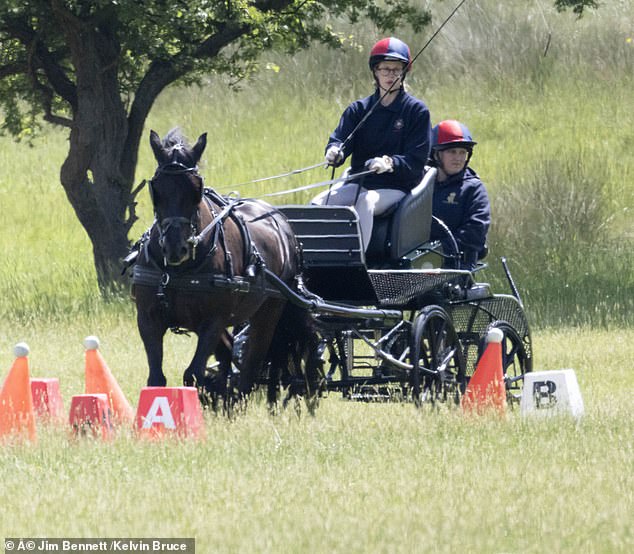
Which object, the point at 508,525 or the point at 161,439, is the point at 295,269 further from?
the point at 508,525

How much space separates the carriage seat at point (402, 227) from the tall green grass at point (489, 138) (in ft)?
33.6

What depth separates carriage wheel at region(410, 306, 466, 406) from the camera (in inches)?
408

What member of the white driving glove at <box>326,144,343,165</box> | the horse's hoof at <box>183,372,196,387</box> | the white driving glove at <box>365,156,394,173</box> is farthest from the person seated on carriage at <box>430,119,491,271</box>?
the horse's hoof at <box>183,372,196,387</box>

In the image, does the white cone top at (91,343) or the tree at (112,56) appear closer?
the white cone top at (91,343)

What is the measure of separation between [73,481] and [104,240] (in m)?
13.7

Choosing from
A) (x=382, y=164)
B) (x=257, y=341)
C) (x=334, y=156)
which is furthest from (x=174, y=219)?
(x=382, y=164)

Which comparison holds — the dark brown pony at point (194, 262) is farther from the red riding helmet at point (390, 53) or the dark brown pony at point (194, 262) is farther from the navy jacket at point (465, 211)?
the navy jacket at point (465, 211)

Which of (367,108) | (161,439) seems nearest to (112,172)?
(367,108)

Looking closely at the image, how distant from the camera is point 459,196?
11883 mm

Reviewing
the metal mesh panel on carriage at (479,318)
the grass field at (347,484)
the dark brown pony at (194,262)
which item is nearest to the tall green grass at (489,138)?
the metal mesh panel on carriage at (479,318)

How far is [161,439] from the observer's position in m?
8.23

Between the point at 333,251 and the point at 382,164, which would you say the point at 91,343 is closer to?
the point at 333,251

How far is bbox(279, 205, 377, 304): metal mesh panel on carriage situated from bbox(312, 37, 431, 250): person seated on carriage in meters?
0.22

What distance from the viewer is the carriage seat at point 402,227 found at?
35.4ft
